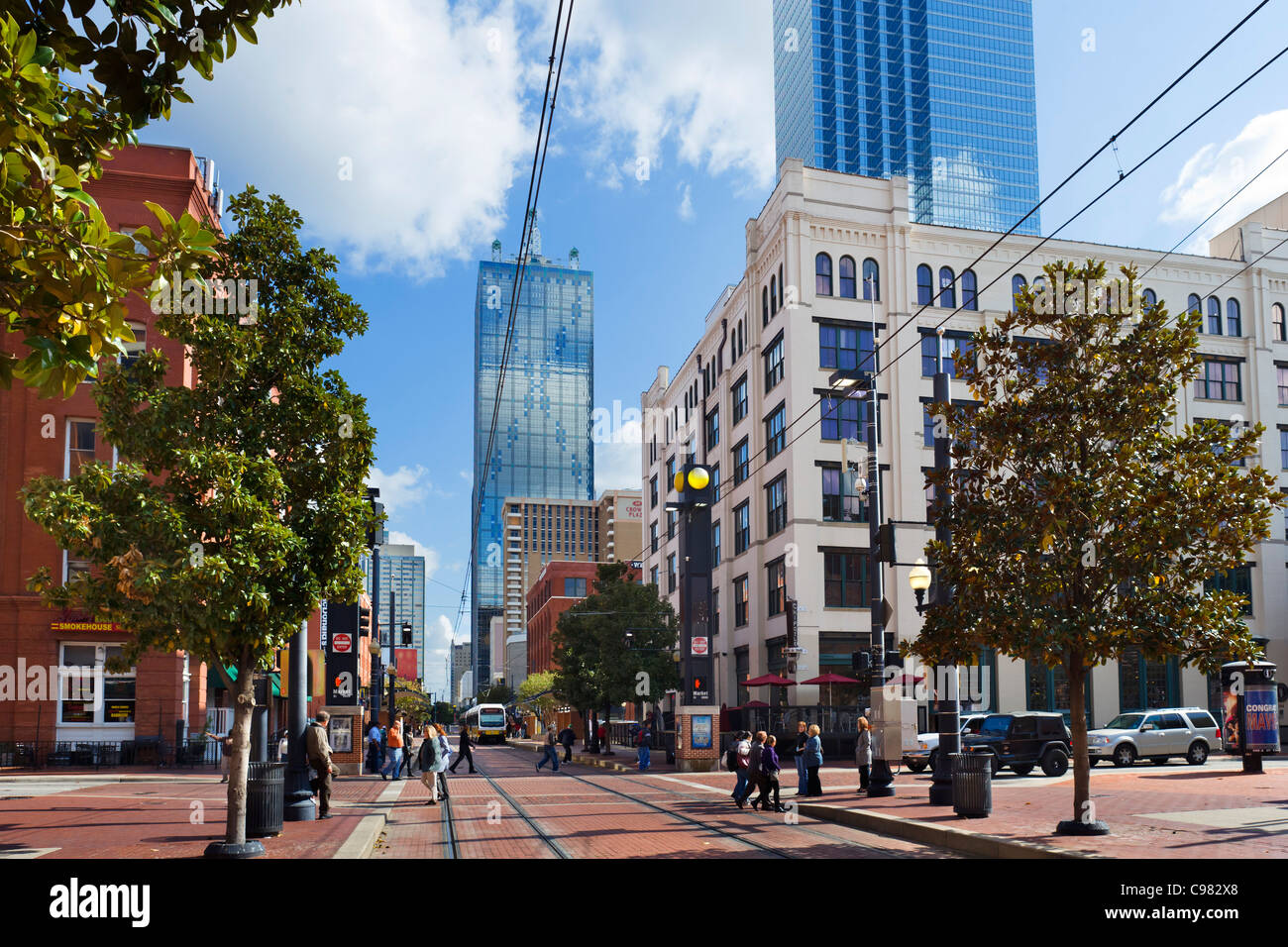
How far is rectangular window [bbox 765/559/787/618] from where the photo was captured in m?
49.3

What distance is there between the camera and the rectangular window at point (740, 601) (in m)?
54.9

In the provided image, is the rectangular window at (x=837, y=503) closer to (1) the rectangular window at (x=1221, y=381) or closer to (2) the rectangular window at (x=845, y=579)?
(2) the rectangular window at (x=845, y=579)

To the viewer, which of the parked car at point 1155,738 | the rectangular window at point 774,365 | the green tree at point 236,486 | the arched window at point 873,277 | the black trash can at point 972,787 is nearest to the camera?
the green tree at point 236,486

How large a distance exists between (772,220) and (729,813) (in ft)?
115

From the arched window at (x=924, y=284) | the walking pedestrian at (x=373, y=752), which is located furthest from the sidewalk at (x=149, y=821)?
the arched window at (x=924, y=284)

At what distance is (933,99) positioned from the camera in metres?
175

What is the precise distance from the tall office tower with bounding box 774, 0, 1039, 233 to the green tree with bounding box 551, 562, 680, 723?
5060 inches

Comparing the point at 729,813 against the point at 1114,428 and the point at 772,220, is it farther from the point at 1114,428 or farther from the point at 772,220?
the point at 772,220

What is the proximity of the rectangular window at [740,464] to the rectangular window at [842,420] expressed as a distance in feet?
20.3

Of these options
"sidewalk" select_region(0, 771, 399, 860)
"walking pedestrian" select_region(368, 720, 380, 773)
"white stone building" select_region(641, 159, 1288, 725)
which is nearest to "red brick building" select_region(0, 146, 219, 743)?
"sidewalk" select_region(0, 771, 399, 860)

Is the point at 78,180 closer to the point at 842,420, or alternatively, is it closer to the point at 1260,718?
the point at 1260,718

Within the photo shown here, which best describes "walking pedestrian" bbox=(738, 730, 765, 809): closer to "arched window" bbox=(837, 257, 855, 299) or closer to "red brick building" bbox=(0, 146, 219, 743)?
"red brick building" bbox=(0, 146, 219, 743)

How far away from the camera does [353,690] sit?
34.4m
